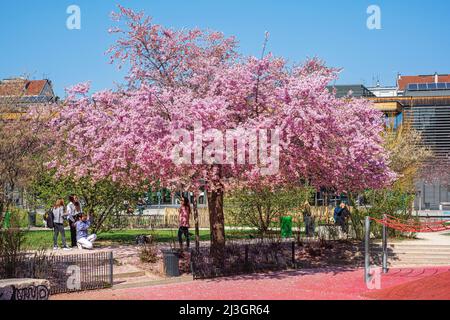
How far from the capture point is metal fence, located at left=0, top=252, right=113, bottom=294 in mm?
16203

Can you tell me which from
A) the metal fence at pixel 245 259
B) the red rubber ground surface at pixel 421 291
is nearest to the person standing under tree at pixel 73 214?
the metal fence at pixel 245 259

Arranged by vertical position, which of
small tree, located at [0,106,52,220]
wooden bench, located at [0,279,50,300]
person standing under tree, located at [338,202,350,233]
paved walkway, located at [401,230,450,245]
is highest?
small tree, located at [0,106,52,220]

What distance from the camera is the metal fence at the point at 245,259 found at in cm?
1961

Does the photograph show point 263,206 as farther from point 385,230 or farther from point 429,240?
point 385,230

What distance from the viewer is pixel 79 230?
23.3 m

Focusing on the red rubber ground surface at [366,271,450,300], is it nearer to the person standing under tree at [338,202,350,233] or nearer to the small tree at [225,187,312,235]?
the person standing under tree at [338,202,350,233]

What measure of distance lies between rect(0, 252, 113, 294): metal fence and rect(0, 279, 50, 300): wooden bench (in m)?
3.02

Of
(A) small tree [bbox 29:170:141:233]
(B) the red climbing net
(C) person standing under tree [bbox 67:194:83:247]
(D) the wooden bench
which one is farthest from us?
(A) small tree [bbox 29:170:141:233]

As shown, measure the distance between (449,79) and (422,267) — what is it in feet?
229

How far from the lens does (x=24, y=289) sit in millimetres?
12898

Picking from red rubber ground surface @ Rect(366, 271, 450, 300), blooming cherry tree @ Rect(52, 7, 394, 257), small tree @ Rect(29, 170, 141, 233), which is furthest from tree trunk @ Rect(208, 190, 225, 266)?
small tree @ Rect(29, 170, 141, 233)

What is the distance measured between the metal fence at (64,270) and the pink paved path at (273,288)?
1.40 feet

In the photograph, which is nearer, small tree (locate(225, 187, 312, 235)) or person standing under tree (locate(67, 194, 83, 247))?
person standing under tree (locate(67, 194, 83, 247))
